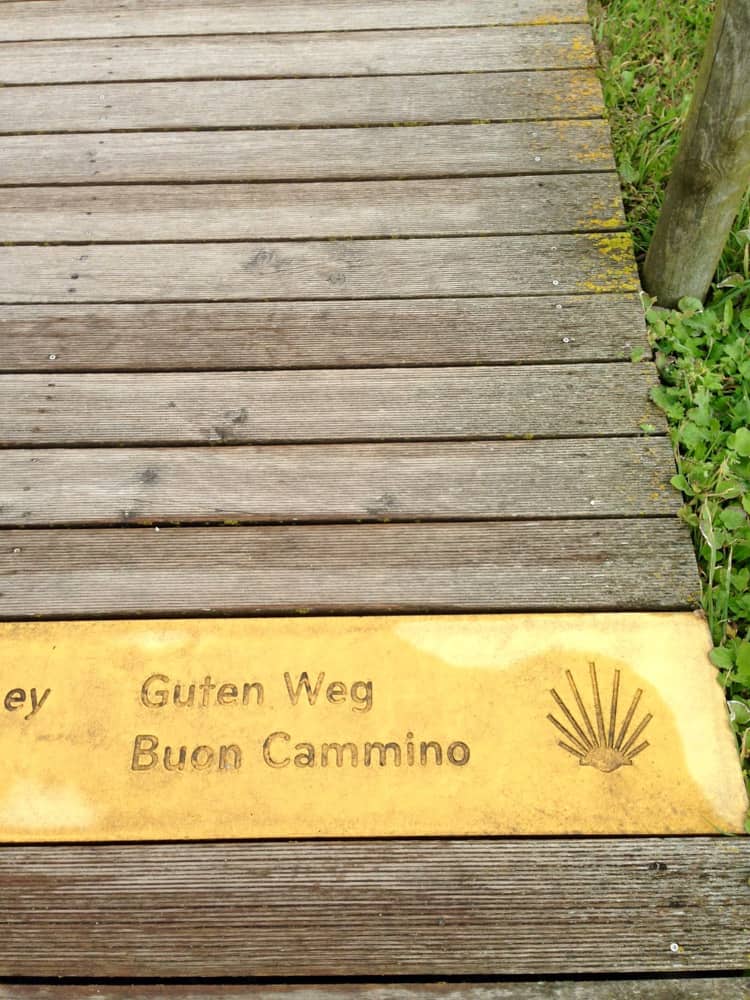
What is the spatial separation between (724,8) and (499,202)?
0.80 meters

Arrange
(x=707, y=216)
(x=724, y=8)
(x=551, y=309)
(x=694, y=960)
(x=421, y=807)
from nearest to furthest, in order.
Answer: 1. (x=694, y=960)
2. (x=421, y=807)
3. (x=724, y=8)
4. (x=707, y=216)
5. (x=551, y=309)

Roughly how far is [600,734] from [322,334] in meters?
1.20

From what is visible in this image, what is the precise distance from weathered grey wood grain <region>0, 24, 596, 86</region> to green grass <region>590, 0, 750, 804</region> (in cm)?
24

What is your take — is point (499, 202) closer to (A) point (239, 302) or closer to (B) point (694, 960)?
(A) point (239, 302)

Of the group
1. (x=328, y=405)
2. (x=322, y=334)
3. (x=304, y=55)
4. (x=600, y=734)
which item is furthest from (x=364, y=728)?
(x=304, y=55)

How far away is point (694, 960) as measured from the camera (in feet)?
4.59

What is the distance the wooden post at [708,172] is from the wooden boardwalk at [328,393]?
0.43 feet

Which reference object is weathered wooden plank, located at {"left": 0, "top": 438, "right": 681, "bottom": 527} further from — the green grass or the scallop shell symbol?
the scallop shell symbol

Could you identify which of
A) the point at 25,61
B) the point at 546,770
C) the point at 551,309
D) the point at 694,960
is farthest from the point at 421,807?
the point at 25,61

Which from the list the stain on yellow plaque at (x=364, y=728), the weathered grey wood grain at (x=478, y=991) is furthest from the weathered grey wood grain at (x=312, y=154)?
the weathered grey wood grain at (x=478, y=991)

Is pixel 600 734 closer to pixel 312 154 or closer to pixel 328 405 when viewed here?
pixel 328 405

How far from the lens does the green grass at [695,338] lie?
1770 millimetres

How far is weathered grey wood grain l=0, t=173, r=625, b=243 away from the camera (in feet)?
7.65

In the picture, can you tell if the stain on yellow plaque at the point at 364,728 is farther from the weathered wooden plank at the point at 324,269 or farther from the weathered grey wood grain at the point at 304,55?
the weathered grey wood grain at the point at 304,55
